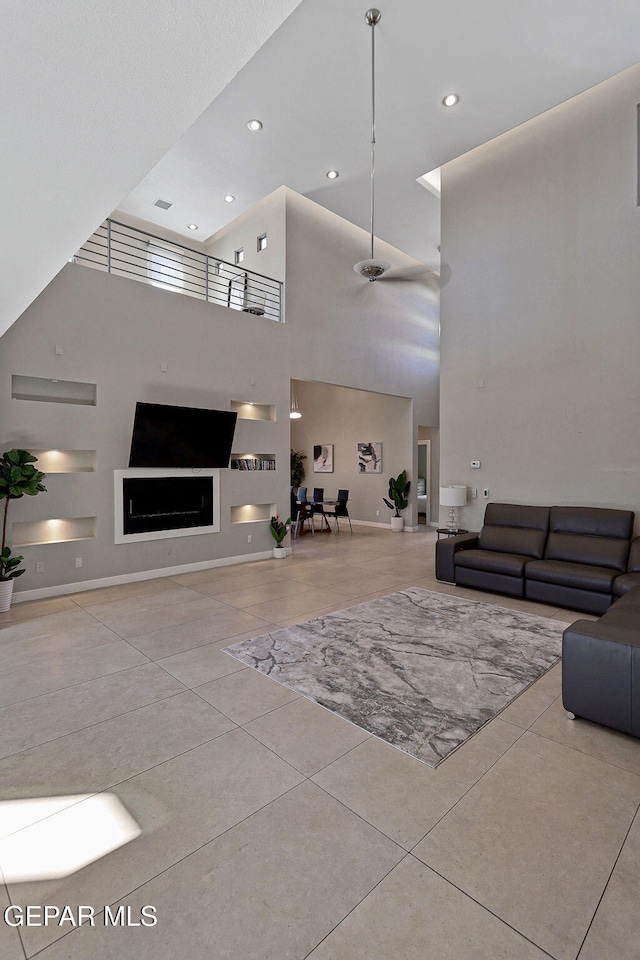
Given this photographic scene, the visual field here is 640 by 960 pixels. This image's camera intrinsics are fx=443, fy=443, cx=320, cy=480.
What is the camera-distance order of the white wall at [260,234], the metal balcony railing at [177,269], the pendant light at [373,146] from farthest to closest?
the white wall at [260,234], the metal balcony railing at [177,269], the pendant light at [373,146]

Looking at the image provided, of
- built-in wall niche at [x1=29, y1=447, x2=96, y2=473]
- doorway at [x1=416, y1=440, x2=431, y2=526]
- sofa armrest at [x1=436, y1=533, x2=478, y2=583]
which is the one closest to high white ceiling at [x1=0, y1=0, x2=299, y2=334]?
built-in wall niche at [x1=29, y1=447, x2=96, y2=473]

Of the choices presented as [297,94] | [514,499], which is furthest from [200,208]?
[514,499]

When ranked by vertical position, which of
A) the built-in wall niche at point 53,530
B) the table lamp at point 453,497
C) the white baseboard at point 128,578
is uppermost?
the table lamp at point 453,497

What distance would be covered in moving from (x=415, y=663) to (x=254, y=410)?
5.28 m

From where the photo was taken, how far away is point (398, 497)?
10297 millimetres

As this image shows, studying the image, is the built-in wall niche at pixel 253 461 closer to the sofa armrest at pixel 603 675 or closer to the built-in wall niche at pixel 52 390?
the built-in wall niche at pixel 52 390

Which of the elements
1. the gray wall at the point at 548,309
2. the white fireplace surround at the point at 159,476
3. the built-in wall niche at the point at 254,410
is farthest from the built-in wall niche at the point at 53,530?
the gray wall at the point at 548,309

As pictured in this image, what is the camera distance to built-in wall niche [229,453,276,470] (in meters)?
7.11

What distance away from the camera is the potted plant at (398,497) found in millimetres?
10250

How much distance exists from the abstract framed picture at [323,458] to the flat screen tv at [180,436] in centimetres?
574

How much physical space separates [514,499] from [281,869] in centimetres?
550

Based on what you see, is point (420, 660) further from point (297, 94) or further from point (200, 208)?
point (200, 208)

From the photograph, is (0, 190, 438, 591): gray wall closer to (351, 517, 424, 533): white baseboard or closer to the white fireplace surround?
the white fireplace surround

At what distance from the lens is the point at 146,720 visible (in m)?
2.62
